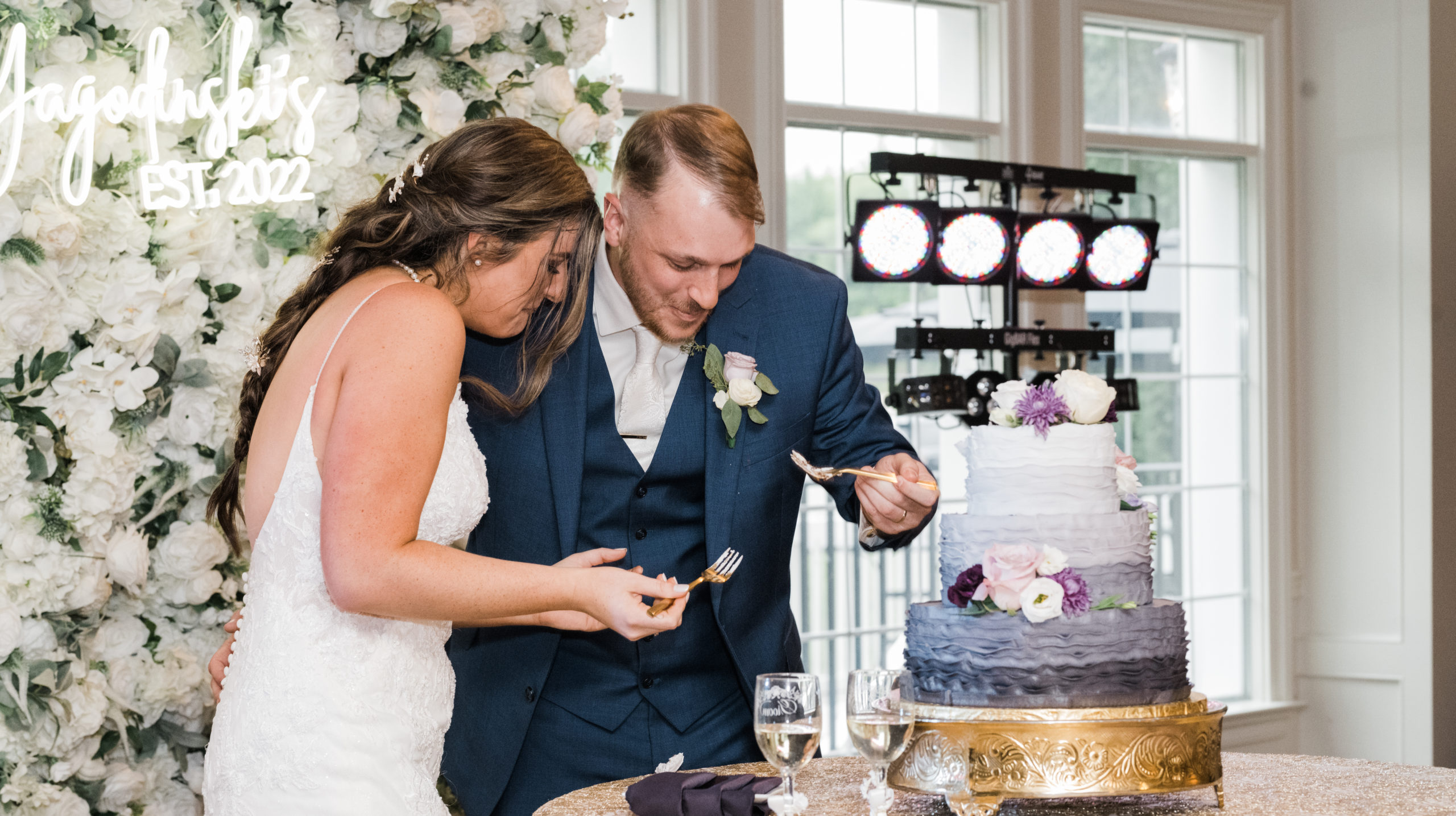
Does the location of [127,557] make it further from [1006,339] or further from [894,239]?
[1006,339]

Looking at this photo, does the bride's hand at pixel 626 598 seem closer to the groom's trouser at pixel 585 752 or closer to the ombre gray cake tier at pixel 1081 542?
the ombre gray cake tier at pixel 1081 542

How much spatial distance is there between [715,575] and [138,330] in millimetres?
1335

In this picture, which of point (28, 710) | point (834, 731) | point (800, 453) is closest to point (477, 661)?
point (800, 453)

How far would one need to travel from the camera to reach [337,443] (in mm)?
1618

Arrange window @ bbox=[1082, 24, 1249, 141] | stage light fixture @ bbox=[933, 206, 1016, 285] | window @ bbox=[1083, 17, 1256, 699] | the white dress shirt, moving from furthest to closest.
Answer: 1. window @ bbox=[1083, 17, 1256, 699]
2. window @ bbox=[1082, 24, 1249, 141]
3. stage light fixture @ bbox=[933, 206, 1016, 285]
4. the white dress shirt

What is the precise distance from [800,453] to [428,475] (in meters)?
0.89

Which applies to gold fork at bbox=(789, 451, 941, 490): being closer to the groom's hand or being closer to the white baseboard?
the groom's hand

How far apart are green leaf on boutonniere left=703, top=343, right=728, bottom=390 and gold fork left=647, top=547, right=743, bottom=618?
0.41 meters

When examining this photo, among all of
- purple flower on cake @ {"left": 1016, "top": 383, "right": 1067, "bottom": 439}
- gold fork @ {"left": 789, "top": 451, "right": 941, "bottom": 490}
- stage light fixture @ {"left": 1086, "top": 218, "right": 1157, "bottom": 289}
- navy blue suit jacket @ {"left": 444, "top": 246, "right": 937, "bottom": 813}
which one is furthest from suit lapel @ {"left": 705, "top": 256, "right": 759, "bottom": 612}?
stage light fixture @ {"left": 1086, "top": 218, "right": 1157, "bottom": 289}

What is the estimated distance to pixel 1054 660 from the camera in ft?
5.66

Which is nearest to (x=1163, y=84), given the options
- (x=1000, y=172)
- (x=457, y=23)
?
(x=1000, y=172)

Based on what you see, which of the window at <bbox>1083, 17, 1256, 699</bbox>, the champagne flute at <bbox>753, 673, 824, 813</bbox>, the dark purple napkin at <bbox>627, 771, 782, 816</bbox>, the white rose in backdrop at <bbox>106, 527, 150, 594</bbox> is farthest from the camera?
the window at <bbox>1083, 17, 1256, 699</bbox>

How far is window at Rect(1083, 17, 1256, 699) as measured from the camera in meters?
5.88

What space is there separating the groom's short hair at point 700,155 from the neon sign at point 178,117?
902 mm
